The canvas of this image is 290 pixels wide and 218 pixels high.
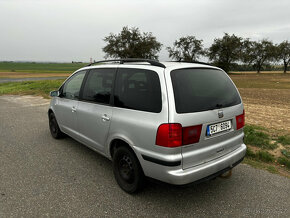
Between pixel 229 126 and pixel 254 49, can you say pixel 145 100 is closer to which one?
pixel 229 126

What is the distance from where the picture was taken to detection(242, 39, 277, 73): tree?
5691 centimetres

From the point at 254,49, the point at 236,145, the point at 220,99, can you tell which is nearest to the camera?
the point at 220,99

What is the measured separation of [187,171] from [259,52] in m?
69.8

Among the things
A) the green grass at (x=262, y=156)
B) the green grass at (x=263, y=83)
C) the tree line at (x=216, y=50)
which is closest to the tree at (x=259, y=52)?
the tree line at (x=216, y=50)

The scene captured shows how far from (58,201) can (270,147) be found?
3.96 metres

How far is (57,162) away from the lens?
370 cm

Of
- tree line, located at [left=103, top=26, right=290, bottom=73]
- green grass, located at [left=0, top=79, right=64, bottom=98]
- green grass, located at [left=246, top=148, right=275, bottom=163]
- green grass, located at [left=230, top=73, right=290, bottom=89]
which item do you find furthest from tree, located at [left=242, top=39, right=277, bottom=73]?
green grass, located at [left=246, top=148, right=275, bottom=163]

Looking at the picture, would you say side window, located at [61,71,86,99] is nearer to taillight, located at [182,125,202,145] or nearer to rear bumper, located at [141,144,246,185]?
rear bumper, located at [141,144,246,185]

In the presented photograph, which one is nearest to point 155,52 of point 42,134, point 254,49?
point 254,49

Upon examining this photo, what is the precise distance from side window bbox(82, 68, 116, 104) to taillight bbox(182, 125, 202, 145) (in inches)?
50.0

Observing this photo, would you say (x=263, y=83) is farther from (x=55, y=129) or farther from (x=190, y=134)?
(x=190, y=134)

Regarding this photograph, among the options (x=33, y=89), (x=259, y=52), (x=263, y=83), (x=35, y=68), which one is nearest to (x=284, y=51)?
(x=259, y=52)

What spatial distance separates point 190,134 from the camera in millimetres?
2256

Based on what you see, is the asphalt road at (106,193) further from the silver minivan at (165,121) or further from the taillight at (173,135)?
the taillight at (173,135)
